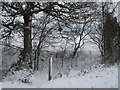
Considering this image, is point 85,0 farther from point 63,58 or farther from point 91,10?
point 63,58

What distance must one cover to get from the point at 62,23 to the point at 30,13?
194cm

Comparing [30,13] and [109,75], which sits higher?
[30,13]

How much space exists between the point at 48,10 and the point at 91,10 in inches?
114

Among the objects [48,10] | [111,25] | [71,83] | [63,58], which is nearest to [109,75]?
[71,83]


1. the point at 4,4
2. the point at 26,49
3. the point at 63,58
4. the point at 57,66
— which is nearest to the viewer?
the point at 4,4

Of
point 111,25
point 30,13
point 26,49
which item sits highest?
point 30,13

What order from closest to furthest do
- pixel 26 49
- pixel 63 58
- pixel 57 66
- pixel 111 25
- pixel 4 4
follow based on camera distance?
pixel 111 25
pixel 4 4
pixel 26 49
pixel 57 66
pixel 63 58

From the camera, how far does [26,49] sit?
542 inches

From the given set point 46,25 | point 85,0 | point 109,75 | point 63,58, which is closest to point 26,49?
point 85,0

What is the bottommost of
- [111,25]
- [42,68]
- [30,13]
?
[42,68]

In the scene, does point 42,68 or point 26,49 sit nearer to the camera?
point 26,49

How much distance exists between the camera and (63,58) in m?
22.9

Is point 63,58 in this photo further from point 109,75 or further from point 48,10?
point 109,75

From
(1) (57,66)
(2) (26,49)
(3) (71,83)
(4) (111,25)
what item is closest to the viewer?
(3) (71,83)
